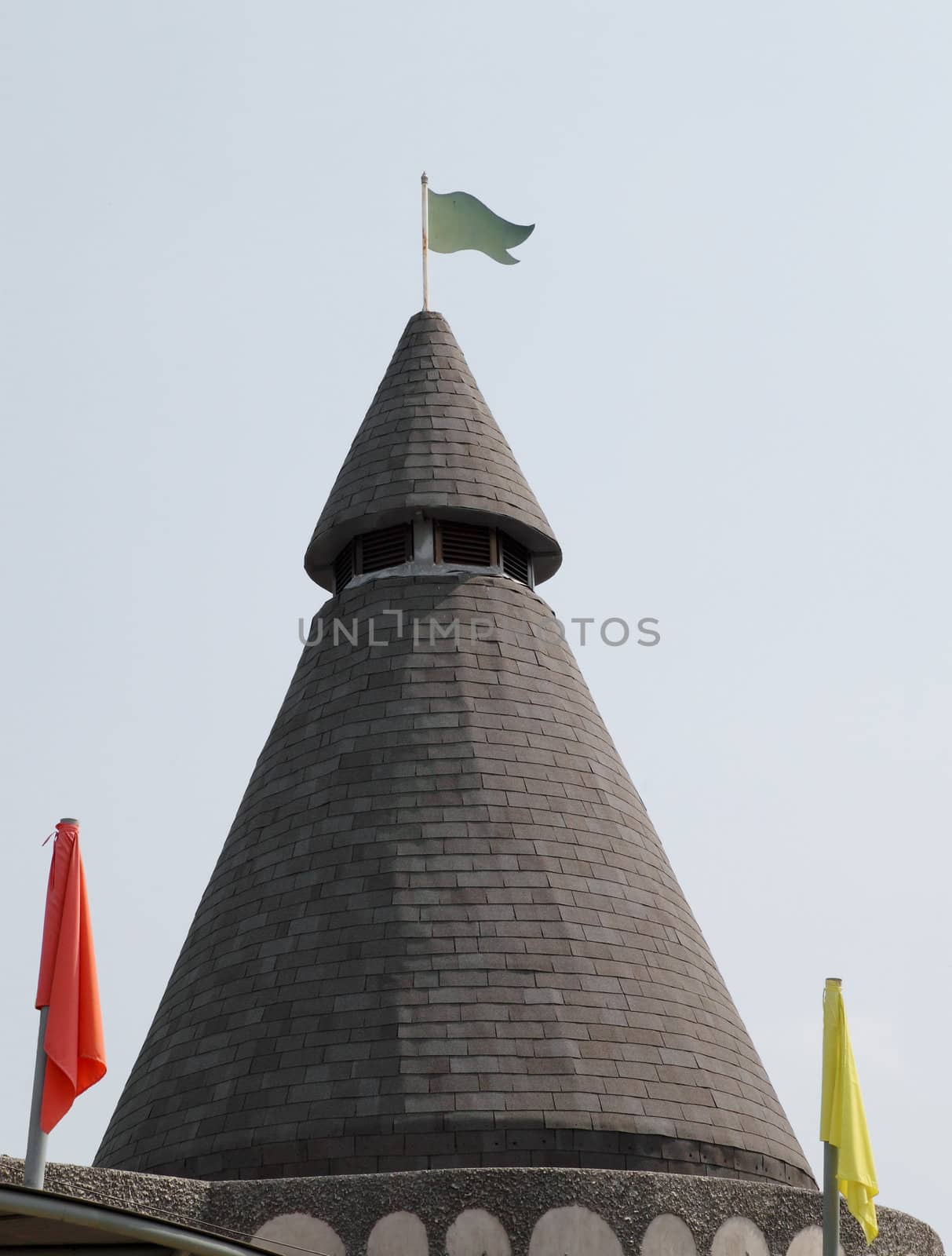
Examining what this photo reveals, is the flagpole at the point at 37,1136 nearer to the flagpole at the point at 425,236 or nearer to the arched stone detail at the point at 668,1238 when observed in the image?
the arched stone detail at the point at 668,1238

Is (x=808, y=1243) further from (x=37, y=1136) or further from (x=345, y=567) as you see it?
(x=345, y=567)

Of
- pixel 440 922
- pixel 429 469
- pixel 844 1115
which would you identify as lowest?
pixel 844 1115

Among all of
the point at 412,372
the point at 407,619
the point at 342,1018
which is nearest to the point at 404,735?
the point at 407,619

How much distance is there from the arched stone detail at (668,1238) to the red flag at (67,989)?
13.1ft

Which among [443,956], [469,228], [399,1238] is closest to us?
[399,1238]

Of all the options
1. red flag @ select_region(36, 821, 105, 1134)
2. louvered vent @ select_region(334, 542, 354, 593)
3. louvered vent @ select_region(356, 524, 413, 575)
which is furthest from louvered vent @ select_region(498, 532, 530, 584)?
red flag @ select_region(36, 821, 105, 1134)

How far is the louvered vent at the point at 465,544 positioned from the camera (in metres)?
17.8

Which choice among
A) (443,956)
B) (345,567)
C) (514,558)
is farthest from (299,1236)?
(514,558)

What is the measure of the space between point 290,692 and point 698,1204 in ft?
21.2

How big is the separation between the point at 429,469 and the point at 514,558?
116cm

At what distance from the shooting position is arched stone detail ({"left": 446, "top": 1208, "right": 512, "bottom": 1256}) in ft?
41.3

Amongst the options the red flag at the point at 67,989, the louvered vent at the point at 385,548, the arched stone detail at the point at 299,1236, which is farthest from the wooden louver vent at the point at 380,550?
the red flag at the point at 67,989

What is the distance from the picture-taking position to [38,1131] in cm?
1018

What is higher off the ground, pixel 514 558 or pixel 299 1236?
pixel 514 558
